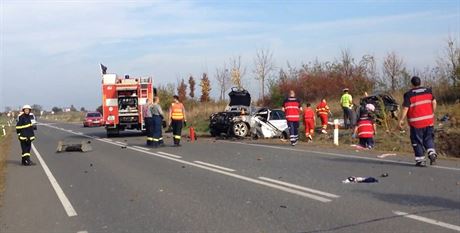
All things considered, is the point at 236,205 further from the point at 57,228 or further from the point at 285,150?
the point at 285,150

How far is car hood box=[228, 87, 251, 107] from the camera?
969 inches

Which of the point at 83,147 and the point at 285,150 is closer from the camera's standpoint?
the point at 285,150

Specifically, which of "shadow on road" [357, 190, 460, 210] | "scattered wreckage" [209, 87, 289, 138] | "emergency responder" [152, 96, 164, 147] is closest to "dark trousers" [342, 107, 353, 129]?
"scattered wreckage" [209, 87, 289, 138]

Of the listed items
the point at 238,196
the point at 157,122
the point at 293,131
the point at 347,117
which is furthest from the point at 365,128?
the point at 238,196

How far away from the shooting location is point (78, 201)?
9109 millimetres

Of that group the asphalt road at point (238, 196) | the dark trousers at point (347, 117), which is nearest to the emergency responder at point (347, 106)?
the dark trousers at point (347, 117)

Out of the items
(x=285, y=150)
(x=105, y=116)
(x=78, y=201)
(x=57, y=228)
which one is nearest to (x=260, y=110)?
(x=285, y=150)

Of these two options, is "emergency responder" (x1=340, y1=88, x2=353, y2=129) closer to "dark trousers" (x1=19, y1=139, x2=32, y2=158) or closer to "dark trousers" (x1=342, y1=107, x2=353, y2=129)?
"dark trousers" (x1=342, y1=107, x2=353, y2=129)

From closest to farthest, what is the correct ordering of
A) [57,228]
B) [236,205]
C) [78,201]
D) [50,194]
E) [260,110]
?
[57,228]
[236,205]
[78,201]
[50,194]
[260,110]

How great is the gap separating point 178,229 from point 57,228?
1.69 meters

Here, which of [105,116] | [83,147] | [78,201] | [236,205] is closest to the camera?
[236,205]

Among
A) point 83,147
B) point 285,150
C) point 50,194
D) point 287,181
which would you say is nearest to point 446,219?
point 287,181

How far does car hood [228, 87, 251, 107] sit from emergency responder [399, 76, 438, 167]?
13.6 meters

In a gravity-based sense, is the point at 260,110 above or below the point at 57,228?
above
